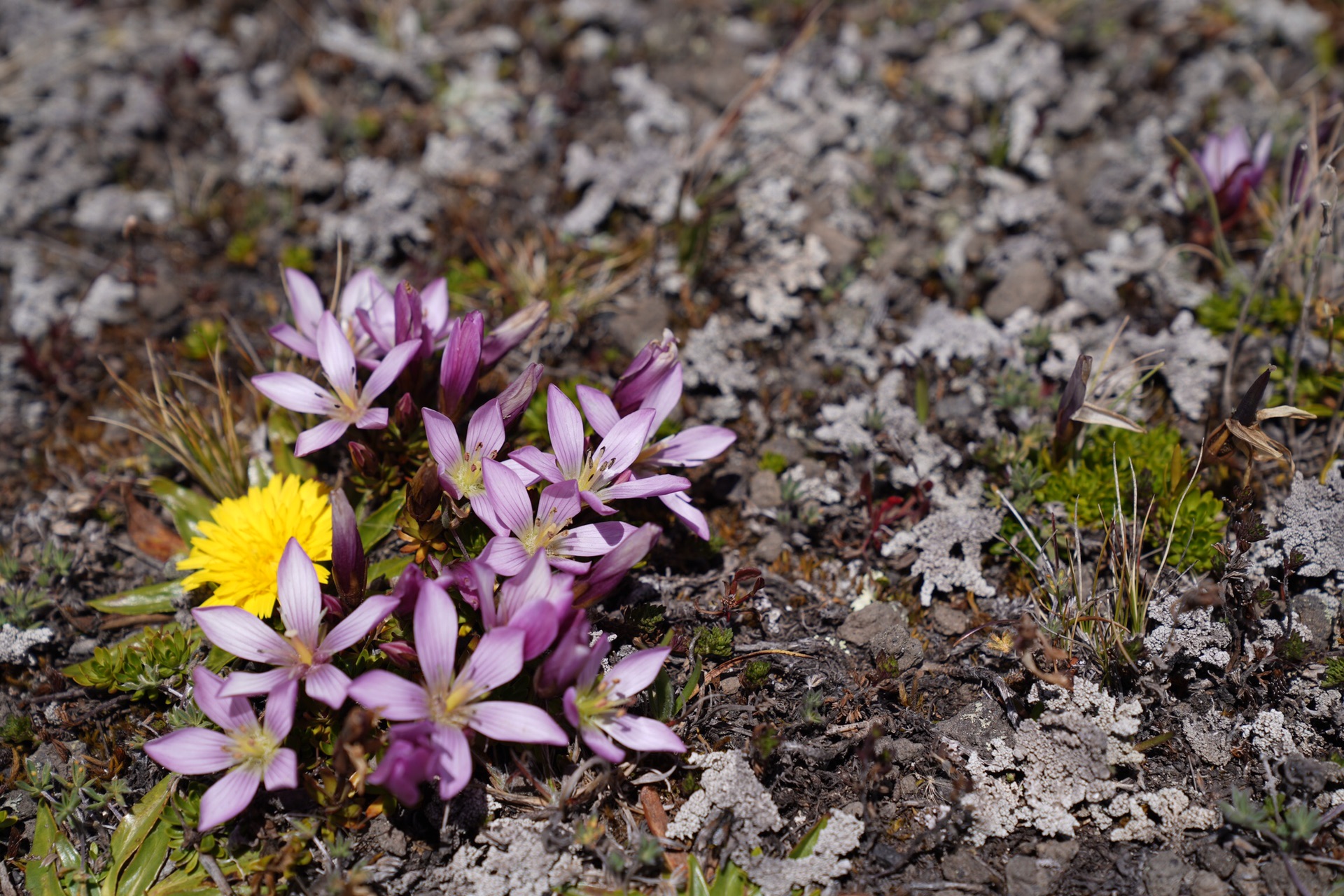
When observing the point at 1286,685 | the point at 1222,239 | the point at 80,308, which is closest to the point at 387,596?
the point at 80,308

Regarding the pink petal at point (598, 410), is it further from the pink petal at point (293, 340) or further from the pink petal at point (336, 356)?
the pink petal at point (293, 340)

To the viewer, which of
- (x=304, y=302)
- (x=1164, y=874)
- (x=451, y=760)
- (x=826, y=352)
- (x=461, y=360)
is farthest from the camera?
(x=826, y=352)

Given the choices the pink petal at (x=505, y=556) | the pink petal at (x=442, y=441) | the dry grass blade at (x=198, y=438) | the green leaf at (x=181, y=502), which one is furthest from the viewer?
the green leaf at (x=181, y=502)

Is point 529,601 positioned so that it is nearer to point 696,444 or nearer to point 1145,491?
point 696,444

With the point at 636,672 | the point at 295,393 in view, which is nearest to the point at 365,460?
the point at 295,393

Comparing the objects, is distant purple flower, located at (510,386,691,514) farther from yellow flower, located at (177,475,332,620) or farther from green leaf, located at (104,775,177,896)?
green leaf, located at (104,775,177,896)

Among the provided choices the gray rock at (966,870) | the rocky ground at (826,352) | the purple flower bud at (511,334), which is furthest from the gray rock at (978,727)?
the purple flower bud at (511,334)
